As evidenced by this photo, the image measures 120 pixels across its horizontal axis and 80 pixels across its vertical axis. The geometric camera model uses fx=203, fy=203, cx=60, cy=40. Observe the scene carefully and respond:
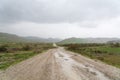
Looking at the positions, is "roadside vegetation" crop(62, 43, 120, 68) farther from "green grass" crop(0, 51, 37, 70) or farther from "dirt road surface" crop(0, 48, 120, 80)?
"green grass" crop(0, 51, 37, 70)

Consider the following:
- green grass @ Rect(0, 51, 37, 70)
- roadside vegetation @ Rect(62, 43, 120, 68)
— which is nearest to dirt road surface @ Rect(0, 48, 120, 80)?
green grass @ Rect(0, 51, 37, 70)

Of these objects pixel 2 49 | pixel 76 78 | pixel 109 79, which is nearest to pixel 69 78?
pixel 76 78

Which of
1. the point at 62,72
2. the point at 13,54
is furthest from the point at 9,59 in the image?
the point at 62,72

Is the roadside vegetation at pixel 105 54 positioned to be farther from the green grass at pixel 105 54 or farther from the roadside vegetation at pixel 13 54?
the roadside vegetation at pixel 13 54

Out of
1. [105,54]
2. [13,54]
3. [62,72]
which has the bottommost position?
[105,54]

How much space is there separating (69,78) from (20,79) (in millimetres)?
4652

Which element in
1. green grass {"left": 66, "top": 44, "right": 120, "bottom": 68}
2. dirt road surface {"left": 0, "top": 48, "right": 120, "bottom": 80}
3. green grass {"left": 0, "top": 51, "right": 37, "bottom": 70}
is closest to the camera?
dirt road surface {"left": 0, "top": 48, "right": 120, "bottom": 80}

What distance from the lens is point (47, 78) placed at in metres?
19.0

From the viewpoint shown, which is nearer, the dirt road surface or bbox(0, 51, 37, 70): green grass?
the dirt road surface

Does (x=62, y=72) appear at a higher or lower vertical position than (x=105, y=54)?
higher

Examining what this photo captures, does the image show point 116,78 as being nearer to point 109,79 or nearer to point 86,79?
point 109,79

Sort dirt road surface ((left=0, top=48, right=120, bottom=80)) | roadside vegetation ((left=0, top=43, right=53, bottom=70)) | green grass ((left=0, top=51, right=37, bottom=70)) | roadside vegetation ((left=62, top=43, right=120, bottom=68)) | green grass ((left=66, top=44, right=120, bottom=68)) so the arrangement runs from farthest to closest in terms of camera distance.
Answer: roadside vegetation ((left=0, top=43, right=53, bottom=70)) → roadside vegetation ((left=62, top=43, right=120, bottom=68)) → green grass ((left=66, top=44, right=120, bottom=68)) → green grass ((left=0, top=51, right=37, bottom=70)) → dirt road surface ((left=0, top=48, right=120, bottom=80))

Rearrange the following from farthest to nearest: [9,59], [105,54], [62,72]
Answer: [105,54] → [9,59] → [62,72]

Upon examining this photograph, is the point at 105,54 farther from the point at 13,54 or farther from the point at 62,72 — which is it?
the point at 62,72
